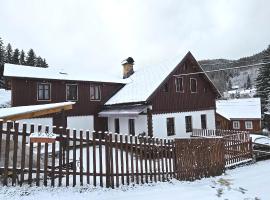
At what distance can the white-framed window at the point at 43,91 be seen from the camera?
20984mm

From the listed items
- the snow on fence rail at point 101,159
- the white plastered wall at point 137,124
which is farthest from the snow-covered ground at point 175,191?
the white plastered wall at point 137,124

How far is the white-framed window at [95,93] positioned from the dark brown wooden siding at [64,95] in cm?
30

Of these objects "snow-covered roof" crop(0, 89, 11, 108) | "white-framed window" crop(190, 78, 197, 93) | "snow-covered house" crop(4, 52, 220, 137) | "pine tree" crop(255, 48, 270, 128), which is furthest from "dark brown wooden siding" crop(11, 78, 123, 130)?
"pine tree" crop(255, 48, 270, 128)

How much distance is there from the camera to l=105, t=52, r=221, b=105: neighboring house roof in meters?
20.0

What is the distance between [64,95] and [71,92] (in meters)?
0.85

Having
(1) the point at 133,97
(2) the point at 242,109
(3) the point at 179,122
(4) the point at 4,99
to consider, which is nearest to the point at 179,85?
(3) the point at 179,122

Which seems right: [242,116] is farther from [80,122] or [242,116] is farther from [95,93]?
[80,122]

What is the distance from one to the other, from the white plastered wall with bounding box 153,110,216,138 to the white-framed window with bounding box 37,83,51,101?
9.41 meters

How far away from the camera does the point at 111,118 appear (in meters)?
23.8

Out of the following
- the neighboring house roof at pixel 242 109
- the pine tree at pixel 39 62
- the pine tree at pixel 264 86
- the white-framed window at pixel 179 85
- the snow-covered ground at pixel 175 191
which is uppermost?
the pine tree at pixel 39 62

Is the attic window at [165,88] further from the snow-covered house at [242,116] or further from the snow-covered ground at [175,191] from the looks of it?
the snow-covered house at [242,116]

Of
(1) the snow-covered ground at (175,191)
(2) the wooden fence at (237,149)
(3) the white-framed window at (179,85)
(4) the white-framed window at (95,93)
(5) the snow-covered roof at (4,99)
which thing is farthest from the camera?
(5) the snow-covered roof at (4,99)

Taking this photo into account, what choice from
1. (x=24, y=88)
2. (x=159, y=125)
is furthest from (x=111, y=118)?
(x=24, y=88)

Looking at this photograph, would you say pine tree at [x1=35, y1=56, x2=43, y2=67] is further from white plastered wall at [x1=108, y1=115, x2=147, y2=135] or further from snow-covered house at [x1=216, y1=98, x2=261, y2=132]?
white plastered wall at [x1=108, y1=115, x2=147, y2=135]
